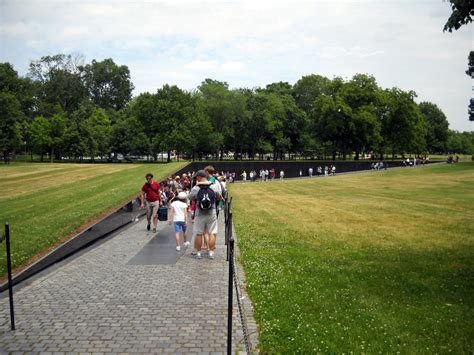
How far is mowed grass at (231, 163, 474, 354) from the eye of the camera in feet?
17.6

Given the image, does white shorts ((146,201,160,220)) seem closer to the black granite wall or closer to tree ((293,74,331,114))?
the black granite wall

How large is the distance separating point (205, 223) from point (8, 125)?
57819 millimetres

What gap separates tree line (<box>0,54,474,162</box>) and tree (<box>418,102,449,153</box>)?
83.2 ft

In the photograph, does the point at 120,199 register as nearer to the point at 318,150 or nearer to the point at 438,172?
the point at 438,172

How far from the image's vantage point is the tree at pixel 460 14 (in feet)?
24.6

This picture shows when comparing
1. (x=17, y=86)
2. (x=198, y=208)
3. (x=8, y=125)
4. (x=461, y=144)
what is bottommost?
(x=198, y=208)

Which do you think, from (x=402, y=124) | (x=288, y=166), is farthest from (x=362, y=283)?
(x=402, y=124)

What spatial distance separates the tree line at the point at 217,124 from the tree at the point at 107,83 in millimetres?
15854

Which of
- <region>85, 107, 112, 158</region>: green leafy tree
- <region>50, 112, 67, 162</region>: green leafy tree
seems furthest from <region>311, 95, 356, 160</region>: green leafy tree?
<region>50, 112, 67, 162</region>: green leafy tree

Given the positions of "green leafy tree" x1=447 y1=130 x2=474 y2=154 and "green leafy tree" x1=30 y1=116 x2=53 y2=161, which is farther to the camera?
"green leafy tree" x1=447 y1=130 x2=474 y2=154

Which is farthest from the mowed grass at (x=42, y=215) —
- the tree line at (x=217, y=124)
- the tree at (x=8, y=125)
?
the tree line at (x=217, y=124)

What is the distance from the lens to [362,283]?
25.2ft

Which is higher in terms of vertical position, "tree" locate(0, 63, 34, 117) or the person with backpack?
"tree" locate(0, 63, 34, 117)

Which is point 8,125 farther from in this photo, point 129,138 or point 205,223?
point 205,223
